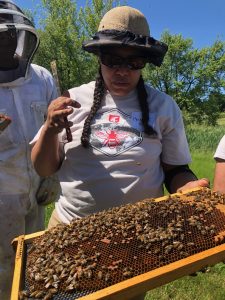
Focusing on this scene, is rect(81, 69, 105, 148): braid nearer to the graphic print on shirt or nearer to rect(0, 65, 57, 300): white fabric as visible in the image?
the graphic print on shirt

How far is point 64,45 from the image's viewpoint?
42.4m

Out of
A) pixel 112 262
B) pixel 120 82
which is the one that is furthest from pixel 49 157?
pixel 112 262

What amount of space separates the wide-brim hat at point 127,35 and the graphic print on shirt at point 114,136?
1.68ft

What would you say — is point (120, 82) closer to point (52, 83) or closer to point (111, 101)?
point (111, 101)

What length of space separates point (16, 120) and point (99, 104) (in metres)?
1.10

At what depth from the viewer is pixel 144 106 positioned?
305 centimetres

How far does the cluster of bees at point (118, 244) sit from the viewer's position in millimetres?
2178

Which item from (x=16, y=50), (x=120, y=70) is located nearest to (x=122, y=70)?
(x=120, y=70)

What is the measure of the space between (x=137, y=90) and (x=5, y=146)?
55.1 inches

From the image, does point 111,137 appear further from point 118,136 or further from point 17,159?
point 17,159

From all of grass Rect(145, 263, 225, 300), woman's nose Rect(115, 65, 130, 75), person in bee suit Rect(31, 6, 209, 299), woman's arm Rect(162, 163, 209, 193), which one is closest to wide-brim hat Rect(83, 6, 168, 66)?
person in bee suit Rect(31, 6, 209, 299)

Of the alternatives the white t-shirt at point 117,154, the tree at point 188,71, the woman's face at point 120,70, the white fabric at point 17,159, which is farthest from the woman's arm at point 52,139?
the tree at point 188,71

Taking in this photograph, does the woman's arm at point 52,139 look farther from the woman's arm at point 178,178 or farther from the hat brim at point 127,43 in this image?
the woman's arm at point 178,178

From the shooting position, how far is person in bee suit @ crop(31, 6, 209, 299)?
2.91 meters
